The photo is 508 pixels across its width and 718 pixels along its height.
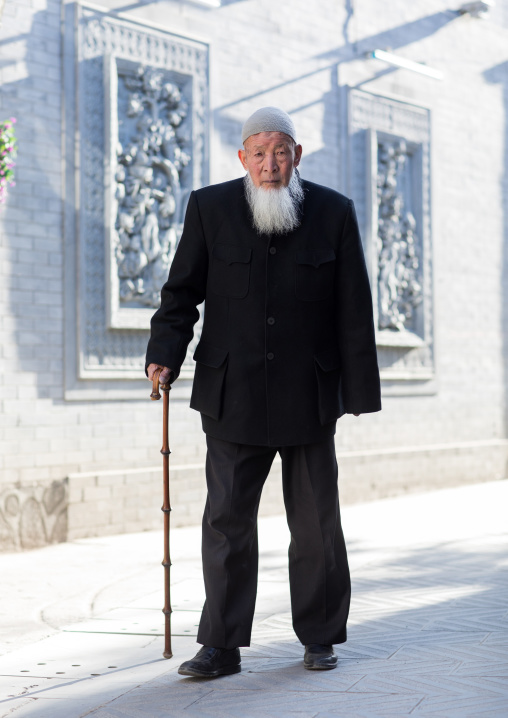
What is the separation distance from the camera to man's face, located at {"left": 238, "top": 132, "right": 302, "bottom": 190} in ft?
13.1

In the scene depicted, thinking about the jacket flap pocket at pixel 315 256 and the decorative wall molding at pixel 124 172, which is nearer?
the jacket flap pocket at pixel 315 256

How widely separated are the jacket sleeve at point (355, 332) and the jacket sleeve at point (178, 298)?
54 centimetres

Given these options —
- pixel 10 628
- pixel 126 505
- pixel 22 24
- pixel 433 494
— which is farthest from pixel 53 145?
pixel 433 494

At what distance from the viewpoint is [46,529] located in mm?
8008

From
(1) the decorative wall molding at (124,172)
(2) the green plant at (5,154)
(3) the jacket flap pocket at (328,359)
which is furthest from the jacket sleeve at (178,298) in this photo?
(1) the decorative wall molding at (124,172)

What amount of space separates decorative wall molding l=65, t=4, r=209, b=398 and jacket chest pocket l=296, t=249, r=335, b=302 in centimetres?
463

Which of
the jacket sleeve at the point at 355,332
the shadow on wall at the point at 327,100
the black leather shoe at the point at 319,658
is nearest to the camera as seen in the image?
the black leather shoe at the point at 319,658

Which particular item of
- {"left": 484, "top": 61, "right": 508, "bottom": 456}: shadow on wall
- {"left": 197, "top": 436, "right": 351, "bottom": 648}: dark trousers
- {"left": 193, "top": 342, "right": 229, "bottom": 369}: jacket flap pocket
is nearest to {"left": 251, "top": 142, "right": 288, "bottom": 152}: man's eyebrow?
{"left": 193, "top": 342, "right": 229, "bottom": 369}: jacket flap pocket

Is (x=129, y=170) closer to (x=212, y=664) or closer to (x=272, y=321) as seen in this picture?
(x=272, y=321)

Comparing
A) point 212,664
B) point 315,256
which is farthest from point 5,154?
point 212,664

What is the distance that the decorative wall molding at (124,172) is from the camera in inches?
334

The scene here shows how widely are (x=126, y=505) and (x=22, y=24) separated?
3.78 metres

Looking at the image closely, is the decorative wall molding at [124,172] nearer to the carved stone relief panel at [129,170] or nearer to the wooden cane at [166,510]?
the carved stone relief panel at [129,170]

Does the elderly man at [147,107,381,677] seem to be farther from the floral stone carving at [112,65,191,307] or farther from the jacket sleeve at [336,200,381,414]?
the floral stone carving at [112,65,191,307]
